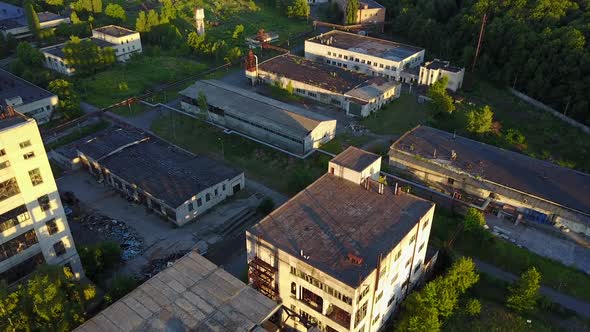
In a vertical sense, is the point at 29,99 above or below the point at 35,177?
Result: below

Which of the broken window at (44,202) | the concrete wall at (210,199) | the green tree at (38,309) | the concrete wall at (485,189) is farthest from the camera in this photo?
the concrete wall at (210,199)

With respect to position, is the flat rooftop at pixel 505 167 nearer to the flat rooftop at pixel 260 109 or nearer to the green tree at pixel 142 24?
the flat rooftop at pixel 260 109

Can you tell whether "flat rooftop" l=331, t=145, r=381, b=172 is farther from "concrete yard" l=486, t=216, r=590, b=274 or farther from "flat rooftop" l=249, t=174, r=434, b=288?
"concrete yard" l=486, t=216, r=590, b=274

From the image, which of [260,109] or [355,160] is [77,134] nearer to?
[260,109]

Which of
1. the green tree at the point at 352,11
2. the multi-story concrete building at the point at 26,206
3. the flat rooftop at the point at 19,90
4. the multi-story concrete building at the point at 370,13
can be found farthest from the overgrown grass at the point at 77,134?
the multi-story concrete building at the point at 370,13

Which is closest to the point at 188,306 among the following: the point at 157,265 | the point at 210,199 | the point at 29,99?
the point at 157,265

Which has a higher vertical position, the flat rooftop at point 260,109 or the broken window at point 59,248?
the flat rooftop at point 260,109
